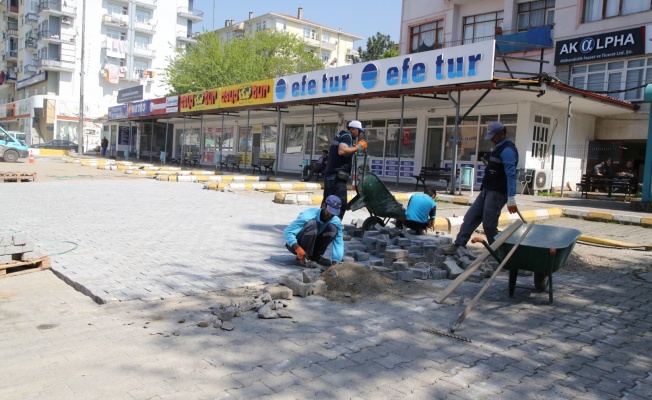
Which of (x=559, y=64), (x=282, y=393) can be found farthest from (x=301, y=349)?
(x=559, y=64)

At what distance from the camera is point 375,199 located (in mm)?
8219

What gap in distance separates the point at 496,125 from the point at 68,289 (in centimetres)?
536

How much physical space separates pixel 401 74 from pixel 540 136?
574cm

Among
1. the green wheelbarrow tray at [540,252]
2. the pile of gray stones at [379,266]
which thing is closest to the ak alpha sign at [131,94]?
the pile of gray stones at [379,266]

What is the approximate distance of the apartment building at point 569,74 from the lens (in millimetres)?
17516

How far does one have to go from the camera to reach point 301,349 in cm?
371

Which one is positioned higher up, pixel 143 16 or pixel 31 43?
pixel 143 16

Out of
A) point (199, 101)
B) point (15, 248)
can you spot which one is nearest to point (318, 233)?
point (15, 248)

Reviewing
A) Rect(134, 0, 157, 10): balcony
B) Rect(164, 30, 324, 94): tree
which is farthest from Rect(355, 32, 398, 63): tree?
Rect(134, 0, 157, 10): balcony

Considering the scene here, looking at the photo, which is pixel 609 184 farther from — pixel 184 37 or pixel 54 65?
pixel 184 37

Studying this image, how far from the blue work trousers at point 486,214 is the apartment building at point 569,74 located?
8660 mm

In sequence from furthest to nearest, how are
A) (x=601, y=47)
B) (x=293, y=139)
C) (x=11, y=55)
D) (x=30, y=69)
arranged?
(x=11, y=55) < (x=30, y=69) < (x=293, y=139) < (x=601, y=47)

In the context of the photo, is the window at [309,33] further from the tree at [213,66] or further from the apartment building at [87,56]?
the tree at [213,66]

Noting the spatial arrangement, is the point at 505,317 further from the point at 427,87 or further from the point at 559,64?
the point at 559,64
